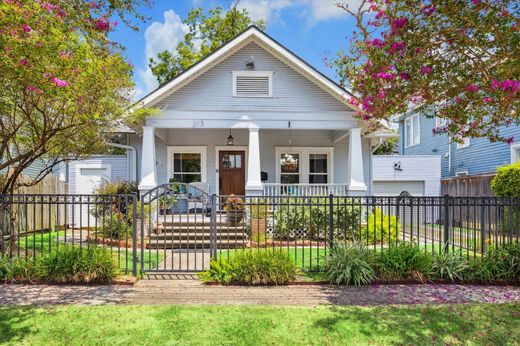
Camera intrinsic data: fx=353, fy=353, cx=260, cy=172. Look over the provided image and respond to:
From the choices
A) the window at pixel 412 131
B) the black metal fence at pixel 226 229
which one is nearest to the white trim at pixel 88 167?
the black metal fence at pixel 226 229

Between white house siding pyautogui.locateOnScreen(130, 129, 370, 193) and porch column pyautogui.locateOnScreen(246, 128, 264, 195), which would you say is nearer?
porch column pyautogui.locateOnScreen(246, 128, 264, 195)

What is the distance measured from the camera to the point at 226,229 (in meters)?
10.8

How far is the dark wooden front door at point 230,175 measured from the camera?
14.2 m

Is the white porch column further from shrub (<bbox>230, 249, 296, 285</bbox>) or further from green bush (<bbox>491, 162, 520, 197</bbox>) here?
shrub (<bbox>230, 249, 296, 285</bbox>)

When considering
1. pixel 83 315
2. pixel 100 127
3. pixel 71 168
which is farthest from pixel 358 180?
pixel 71 168

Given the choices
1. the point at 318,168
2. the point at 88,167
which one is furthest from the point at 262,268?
the point at 88,167

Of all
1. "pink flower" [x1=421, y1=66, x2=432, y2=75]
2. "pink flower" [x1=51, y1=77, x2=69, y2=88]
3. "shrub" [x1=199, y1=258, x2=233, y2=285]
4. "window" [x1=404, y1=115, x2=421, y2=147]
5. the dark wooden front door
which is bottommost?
"shrub" [x1=199, y1=258, x2=233, y2=285]

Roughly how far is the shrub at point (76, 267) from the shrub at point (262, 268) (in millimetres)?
2366

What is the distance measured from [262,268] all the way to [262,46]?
8830mm

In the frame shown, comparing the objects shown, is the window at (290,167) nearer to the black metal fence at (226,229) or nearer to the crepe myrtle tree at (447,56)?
the black metal fence at (226,229)

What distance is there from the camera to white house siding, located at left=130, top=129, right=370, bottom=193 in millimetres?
14023

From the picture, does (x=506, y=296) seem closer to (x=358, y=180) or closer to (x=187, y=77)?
(x=358, y=180)

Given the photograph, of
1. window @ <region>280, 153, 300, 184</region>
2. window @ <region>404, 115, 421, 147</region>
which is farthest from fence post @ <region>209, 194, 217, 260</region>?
window @ <region>404, 115, 421, 147</region>

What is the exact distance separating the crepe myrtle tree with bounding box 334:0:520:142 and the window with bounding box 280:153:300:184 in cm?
793
